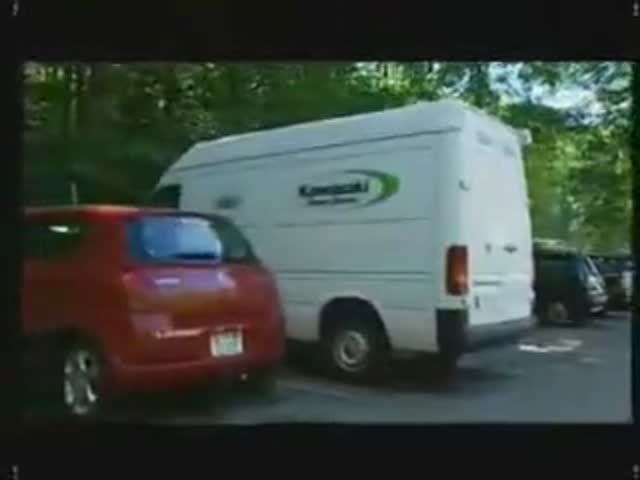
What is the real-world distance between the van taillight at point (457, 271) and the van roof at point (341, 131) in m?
0.49

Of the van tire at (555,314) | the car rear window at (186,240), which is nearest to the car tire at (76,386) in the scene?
the car rear window at (186,240)

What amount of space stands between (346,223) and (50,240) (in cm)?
118

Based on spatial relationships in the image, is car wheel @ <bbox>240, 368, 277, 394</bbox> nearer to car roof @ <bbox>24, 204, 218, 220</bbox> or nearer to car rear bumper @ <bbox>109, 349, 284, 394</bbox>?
car rear bumper @ <bbox>109, 349, 284, 394</bbox>

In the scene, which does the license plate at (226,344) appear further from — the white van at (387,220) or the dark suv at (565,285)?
the dark suv at (565,285)

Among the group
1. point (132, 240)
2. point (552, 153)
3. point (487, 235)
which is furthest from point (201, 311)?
point (552, 153)

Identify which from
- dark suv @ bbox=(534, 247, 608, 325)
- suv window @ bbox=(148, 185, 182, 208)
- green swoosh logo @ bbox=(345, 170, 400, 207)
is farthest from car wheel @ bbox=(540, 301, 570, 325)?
suv window @ bbox=(148, 185, 182, 208)

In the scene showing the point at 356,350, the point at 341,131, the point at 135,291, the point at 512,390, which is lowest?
the point at 512,390

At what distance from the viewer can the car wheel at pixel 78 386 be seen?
551 centimetres

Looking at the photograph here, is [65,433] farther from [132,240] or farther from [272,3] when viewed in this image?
[272,3]

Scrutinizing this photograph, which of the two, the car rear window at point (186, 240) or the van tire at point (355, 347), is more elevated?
the car rear window at point (186, 240)

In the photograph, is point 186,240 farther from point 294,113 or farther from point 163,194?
point 294,113

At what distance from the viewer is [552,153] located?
5.53m

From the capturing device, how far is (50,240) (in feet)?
18.0

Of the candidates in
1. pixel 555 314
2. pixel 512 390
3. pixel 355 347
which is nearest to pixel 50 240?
pixel 355 347
